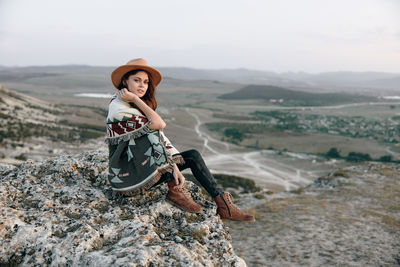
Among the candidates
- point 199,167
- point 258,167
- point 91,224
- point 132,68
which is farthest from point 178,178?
point 258,167

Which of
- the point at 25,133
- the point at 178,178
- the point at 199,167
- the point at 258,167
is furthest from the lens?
the point at 258,167

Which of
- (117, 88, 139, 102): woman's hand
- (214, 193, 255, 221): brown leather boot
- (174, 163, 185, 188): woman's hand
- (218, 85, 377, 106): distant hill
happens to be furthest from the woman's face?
(218, 85, 377, 106): distant hill

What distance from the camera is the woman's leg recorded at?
488 centimetres

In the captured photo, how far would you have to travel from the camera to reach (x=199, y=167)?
491 centimetres

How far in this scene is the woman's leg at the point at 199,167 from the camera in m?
4.88

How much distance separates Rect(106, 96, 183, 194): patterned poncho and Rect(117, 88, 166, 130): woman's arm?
0.22 feet

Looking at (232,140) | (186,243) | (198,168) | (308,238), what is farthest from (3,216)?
(232,140)

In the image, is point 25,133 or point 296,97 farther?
point 296,97

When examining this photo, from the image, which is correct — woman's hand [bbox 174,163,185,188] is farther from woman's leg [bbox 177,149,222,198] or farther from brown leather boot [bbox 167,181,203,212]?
woman's leg [bbox 177,149,222,198]

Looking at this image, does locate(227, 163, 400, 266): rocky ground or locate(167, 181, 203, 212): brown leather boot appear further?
locate(227, 163, 400, 266): rocky ground

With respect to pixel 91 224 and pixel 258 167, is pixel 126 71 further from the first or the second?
pixel 258 167

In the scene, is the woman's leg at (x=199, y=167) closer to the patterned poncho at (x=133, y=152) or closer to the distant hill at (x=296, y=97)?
the patterned poncho at (x=133, y=152)

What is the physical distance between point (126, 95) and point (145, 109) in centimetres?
33

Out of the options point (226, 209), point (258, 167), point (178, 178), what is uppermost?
point (178, 178)
